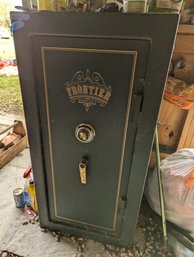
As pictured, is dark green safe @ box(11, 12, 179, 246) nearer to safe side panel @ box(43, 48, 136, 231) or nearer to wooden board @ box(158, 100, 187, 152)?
safe side panel @ box(43, 48, 136, 231)

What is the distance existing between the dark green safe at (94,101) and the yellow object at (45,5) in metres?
0.04

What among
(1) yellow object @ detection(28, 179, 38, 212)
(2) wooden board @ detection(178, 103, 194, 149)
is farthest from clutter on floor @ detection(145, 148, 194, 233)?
(1) yellow object @ detection(28, 179, 38, 212)

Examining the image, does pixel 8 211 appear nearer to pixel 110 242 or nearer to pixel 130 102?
pixel 110 242

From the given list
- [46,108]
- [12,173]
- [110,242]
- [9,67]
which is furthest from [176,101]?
[9,67]

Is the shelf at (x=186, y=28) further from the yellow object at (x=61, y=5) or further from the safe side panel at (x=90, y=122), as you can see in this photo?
the yellow object at (x=61, y=5)

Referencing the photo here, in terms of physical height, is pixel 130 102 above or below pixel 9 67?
above

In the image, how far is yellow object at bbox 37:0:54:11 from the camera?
75 centimetres

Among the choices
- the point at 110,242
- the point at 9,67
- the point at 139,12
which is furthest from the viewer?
the point at 9,67

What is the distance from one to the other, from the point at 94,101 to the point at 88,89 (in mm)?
59

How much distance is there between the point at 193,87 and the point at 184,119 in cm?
27

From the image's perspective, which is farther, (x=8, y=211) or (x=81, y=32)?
(x=8, y=211)

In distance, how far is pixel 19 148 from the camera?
2.16 metres

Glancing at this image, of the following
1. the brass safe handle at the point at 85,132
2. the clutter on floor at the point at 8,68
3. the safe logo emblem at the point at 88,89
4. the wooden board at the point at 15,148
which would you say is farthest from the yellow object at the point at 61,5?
the clutter on floor at the point at 8,68

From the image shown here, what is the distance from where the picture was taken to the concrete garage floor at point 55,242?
126cm
